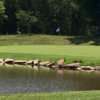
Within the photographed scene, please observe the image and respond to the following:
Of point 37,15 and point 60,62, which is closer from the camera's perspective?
point 60,62

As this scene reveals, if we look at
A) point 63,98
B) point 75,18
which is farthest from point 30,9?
point 63,98

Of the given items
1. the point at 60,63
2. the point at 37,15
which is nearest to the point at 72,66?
the point at 60,63

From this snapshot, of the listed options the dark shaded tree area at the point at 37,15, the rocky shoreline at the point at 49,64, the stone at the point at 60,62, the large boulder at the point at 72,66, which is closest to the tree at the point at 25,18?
the dark shaded tree area at the point at 37,15

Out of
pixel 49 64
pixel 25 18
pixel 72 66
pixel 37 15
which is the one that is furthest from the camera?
pixel 37 15

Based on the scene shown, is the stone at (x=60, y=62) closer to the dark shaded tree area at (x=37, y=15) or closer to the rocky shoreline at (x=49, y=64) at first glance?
the rocky shoreline at (x=49, y=64)

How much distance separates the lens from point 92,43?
37.9m

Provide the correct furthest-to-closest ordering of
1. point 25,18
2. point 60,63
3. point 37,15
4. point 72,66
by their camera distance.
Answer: point 37,15
point 25,18
point 60,63
point 72,66

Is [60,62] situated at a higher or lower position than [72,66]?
higher

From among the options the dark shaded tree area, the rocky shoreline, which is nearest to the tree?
the dark shaded tree area

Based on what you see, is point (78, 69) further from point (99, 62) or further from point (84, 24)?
point (84, 24)

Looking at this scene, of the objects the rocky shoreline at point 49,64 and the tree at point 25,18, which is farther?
the tree at point 25,18

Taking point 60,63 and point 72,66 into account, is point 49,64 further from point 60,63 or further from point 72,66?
point 72,66

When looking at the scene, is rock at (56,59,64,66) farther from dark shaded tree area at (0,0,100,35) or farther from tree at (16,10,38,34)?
dark shaded tree area at (0,0,100,35)

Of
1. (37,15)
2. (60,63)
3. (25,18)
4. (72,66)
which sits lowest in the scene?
(72,66)
